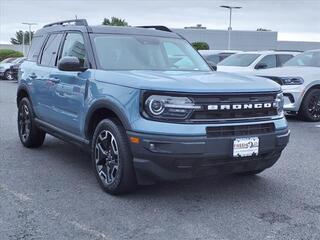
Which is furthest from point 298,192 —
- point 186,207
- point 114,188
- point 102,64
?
point 102,64

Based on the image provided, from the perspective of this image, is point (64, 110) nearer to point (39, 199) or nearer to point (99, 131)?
point (99, 131)

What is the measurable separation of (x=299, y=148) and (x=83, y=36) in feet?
13.0

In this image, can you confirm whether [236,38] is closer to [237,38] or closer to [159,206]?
[237,38]

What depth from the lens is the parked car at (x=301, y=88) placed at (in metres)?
10.7

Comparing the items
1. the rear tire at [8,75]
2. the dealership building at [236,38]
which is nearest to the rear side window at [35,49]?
the rear tire at [8,75]

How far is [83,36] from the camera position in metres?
6.13

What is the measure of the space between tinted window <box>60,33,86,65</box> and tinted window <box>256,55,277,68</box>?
29.4 feet

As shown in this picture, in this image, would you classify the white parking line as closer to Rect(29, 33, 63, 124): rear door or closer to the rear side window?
Rect(29, 33, 63, 124): rear door

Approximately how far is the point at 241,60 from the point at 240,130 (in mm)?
10440

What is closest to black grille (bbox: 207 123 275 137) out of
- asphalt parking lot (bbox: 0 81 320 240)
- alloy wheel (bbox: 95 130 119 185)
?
asphalt parking lot (bbox: 0 81 320 240)

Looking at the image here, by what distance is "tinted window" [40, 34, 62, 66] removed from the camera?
22.7ft

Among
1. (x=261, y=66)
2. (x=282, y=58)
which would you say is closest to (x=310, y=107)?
(x=261, y=66)

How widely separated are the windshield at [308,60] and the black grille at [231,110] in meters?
7.03

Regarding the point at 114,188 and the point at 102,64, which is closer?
the point at 114,188
